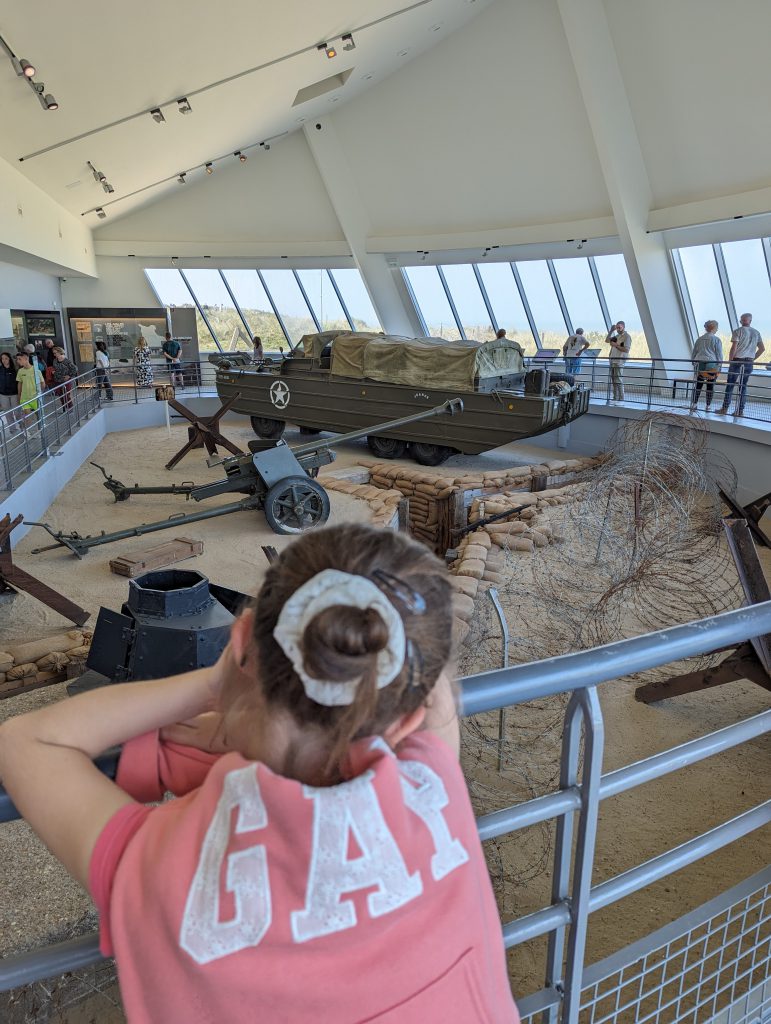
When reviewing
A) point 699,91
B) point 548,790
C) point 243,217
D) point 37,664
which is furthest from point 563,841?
point 243,217

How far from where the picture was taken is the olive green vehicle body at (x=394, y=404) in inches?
515

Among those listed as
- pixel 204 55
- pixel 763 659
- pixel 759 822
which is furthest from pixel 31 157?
pixel 759 822

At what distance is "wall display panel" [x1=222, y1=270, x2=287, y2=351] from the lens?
25766 millimetres

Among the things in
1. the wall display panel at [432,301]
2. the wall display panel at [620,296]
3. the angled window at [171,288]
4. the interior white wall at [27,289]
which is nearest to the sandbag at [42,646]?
the interior white wall at [27,289]

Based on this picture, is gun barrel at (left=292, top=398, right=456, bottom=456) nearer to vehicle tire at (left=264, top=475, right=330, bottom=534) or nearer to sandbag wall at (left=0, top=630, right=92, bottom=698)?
vehicle tire at (left=264, top=475, right=330, bottom=534)

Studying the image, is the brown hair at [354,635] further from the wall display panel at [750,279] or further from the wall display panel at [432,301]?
the wall display panel at [432,301]

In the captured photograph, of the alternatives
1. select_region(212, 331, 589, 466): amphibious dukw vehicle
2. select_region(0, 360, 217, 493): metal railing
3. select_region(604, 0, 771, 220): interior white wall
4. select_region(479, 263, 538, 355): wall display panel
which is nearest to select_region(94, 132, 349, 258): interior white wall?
select_region(0, 360, 217, 493): metal railing

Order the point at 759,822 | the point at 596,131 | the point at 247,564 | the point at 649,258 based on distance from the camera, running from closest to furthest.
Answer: the point at 759,822
the point at 247,564
the point at 596,131
the point at 649,258

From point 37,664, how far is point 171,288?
21685mm

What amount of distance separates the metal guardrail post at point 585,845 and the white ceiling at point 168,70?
365 inches

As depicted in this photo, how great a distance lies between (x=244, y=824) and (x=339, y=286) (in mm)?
25427

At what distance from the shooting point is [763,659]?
5.05 metres

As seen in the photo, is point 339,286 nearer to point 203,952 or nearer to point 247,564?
point 247,564

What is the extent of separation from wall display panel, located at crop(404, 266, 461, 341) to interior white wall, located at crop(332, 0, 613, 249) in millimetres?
1908
